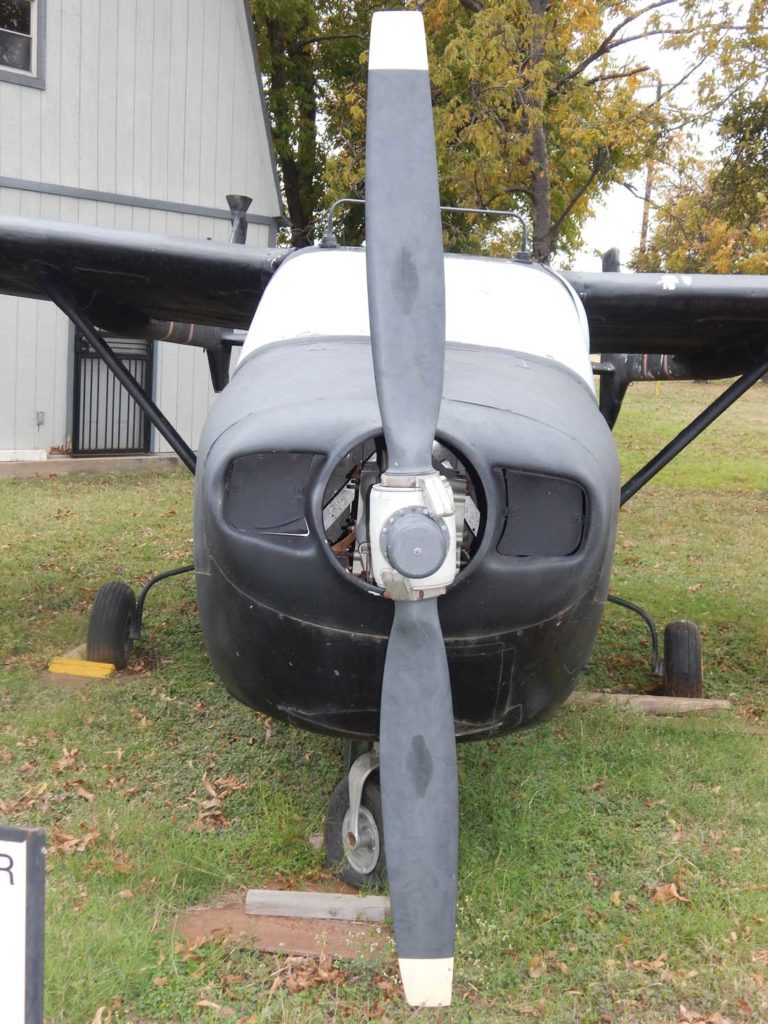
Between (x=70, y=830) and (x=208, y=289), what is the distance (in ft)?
11.3

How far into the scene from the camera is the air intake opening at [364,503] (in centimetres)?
336

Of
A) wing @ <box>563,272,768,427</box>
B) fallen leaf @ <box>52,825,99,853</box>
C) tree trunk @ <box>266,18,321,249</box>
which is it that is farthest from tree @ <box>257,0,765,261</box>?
fallen leaf @ <box>52,825,99,853</box>

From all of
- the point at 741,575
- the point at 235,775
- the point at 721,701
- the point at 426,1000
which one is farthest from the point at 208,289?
the point at 741,575

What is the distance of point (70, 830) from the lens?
4.29 meters

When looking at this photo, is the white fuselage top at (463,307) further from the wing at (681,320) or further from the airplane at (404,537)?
the wing at (681,320)

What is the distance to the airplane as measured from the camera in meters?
2.96

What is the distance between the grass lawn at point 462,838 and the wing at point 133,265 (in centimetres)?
236

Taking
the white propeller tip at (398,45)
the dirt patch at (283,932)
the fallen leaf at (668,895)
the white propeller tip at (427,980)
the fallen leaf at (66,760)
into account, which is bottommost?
the dirt patch at (283,932)

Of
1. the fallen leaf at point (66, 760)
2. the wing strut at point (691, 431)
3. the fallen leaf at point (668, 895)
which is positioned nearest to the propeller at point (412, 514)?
the fallen leaf at point (668, 895)

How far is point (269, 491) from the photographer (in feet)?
11.0

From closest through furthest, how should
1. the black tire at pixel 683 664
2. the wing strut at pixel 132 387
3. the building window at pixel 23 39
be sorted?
1. the wing strut at pixel 132 387
2. the black tire at pixel 683 664
3. the building window at pixel 23 39

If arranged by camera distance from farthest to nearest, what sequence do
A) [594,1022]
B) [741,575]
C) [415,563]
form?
1. [741,575]
2. [594,1022]
3. [415,563]

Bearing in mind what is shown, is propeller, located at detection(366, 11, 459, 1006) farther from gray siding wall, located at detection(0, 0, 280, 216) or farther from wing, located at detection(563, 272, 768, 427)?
gray siding wall, located at detection(0, 0, 280, 216)

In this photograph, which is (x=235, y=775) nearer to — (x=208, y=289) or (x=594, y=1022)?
(x=594, y=1022)
